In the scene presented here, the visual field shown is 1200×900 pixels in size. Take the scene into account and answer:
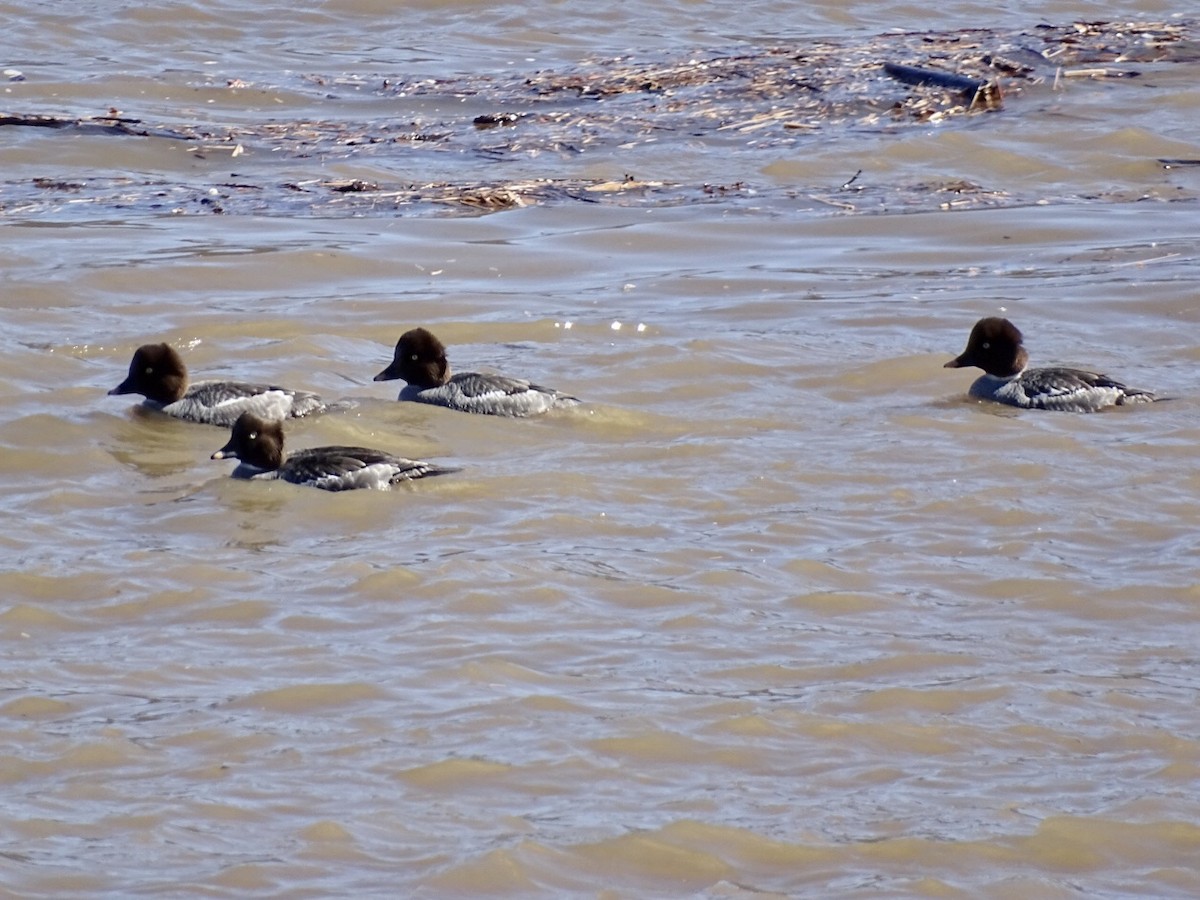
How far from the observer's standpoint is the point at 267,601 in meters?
7.22

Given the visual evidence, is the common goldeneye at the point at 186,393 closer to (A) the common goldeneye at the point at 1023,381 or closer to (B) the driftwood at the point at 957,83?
(A) the common goldeneye at the point at 1023,381

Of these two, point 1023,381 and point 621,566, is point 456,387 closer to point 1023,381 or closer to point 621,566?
point 621,566

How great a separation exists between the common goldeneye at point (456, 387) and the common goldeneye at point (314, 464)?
0.93 m

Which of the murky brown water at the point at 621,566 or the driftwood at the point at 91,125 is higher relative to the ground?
the driftwood at the point at 91,125

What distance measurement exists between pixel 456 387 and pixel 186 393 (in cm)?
143

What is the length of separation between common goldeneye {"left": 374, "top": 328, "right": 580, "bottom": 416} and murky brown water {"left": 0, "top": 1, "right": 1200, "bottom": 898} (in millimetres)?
107

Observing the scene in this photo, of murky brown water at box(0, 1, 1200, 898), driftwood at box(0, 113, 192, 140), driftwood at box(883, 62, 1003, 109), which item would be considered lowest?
murky brown water at box(0, 1, 1200, 898)

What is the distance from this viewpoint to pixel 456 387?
10234mm

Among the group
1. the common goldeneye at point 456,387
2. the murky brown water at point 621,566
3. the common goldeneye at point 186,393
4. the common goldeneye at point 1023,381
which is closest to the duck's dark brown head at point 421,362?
the common goldeneye at point 456,387

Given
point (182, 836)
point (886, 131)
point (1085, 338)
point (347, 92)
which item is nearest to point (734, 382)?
point (1085, 338)

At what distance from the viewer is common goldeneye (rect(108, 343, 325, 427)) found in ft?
32.5

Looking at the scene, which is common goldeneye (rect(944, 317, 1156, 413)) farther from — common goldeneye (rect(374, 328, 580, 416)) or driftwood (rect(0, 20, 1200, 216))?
driftwood (rect(0, 20, 1200, 216))

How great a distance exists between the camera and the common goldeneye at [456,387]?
9.88m

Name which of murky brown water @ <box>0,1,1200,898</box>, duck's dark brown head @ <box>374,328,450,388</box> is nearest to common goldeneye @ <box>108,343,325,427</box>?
murky brown water @ <box>0,1,1200,898</box>
